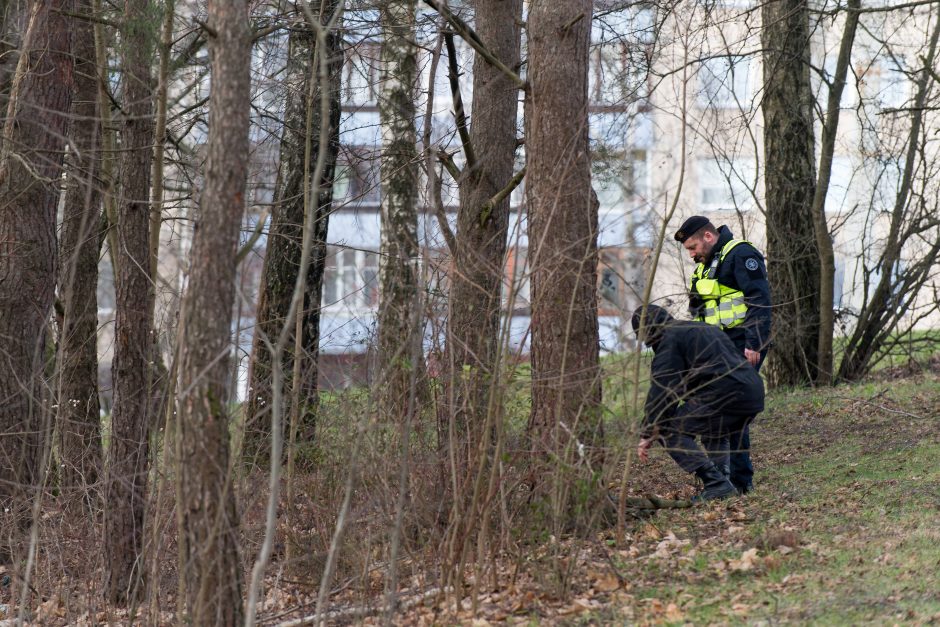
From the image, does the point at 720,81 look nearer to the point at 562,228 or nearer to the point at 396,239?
the point at 396,239

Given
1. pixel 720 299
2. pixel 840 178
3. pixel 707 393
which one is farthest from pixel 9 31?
pixel 840 178

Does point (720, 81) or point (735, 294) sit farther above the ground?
point (720, 81)

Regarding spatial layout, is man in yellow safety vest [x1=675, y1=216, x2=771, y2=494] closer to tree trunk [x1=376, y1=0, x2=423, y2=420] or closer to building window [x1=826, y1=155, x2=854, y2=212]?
tree trunk [x1=376, y1=0, x2=423, y2=420]

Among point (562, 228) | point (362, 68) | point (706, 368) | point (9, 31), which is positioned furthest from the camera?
point (362, 68)

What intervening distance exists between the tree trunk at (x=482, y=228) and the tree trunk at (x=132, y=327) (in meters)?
2.01

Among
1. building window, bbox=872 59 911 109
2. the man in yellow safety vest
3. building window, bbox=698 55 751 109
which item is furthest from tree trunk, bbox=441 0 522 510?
building window, bbox=872 59 911 109

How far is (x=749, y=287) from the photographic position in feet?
21.7

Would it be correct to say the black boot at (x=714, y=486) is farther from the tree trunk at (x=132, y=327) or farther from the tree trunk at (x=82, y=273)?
the tree trunk at (x=82, y=273)

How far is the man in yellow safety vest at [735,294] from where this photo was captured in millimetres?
6625

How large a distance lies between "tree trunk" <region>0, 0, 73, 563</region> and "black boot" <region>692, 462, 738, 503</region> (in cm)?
481

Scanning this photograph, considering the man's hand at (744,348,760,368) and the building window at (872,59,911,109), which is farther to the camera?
the building window at (872,59,911,109)

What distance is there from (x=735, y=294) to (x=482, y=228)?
78.4 inches

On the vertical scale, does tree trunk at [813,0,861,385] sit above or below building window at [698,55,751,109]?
below

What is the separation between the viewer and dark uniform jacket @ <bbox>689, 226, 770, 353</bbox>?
661cm
